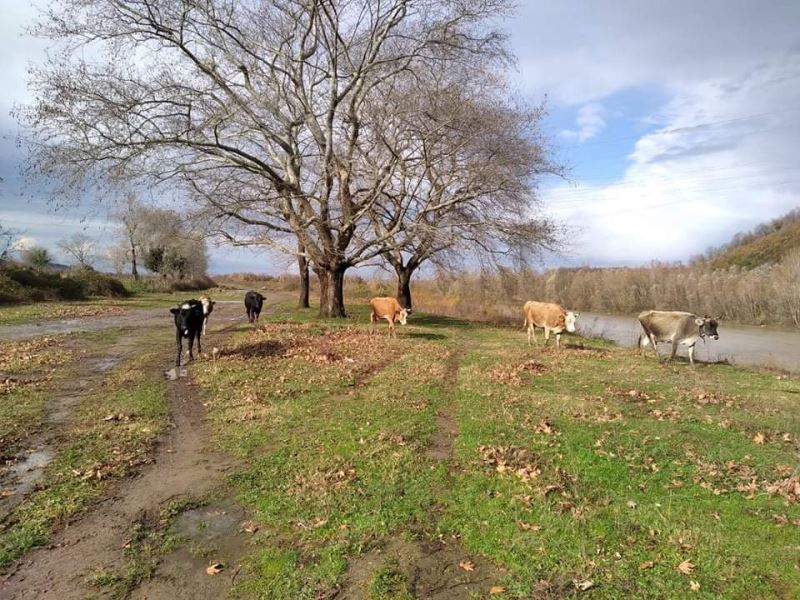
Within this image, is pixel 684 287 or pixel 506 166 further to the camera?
pixel 684 287

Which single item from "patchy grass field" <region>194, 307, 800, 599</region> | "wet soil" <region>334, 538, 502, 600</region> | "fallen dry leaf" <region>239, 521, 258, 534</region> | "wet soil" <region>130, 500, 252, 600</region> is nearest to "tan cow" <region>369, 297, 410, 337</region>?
"patchy grass field" <region>194, 307, 800, 599</region>

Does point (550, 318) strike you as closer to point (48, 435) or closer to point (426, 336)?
point (426, 336)

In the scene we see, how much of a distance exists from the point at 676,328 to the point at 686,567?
13.3 meters

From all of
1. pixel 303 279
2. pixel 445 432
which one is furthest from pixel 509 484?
pixel 303 279

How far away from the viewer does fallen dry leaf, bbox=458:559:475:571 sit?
15.1ft

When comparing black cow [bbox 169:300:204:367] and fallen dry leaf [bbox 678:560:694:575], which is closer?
fallen dry leaf [bbox 678:560:694:575]

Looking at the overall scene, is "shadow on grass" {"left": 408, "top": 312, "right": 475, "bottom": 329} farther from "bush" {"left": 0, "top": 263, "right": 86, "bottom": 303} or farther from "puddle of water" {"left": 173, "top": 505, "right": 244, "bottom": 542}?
"bush" {"left": 0, "top": 263, "right": 86, "bottom": 303}

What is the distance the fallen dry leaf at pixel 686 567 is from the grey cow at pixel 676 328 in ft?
42.4

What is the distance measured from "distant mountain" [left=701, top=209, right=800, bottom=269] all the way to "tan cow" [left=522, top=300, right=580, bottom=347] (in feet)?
284

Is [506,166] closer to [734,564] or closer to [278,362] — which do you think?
[278,362]

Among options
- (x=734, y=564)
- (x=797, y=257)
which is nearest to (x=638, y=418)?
(x=734, y=564)

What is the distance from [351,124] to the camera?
23938mm

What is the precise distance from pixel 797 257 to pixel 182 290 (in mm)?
56992

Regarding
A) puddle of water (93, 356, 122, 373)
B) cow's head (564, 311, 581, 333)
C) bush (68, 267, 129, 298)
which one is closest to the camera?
puddle of water (93, 356, 122, 373)
